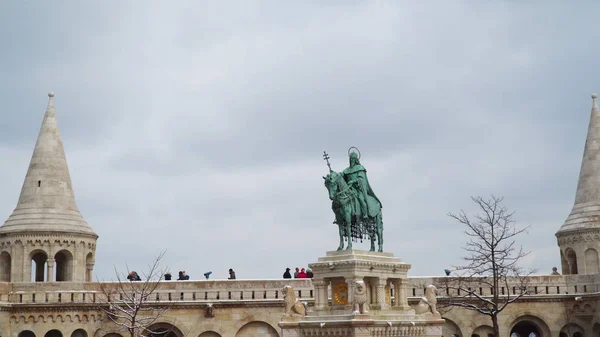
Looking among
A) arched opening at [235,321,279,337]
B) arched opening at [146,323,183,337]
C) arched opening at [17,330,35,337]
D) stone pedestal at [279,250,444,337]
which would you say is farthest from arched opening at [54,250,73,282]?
stone pedestal at [279,250,444,337]

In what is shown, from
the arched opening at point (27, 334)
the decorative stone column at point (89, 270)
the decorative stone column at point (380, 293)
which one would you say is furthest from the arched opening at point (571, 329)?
the arched opening at point (27, 334)

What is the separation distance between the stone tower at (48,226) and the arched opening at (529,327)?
1683 centimetres

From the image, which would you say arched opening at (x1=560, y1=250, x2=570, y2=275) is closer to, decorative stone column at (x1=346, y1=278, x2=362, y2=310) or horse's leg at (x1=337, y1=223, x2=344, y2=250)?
horse's leg at (x1=337, y1=223, x2=344, y2=250)

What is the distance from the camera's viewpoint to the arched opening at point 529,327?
37125 mm

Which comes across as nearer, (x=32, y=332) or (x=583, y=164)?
(x=32, y=332)

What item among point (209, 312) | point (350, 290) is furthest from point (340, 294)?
point (209, 312)

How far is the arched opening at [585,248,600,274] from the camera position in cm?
3809

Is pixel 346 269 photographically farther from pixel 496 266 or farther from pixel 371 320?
pixel 496 266

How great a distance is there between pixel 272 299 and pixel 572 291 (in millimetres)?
11433

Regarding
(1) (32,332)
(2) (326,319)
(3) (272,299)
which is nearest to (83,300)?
(1) (32,332)

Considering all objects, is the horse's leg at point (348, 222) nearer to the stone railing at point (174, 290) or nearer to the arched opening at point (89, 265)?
the stone railing at point (174, 290)

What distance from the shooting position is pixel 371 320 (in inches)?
979

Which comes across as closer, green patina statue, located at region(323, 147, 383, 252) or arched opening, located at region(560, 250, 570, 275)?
green patina statue, located at region(323, 147, 383, 252)

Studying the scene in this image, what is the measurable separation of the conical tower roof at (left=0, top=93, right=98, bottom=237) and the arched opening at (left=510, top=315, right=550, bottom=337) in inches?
669
